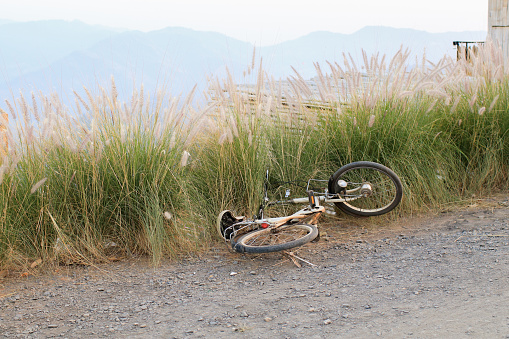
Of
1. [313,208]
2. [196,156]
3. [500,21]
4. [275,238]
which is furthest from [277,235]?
[500,21]

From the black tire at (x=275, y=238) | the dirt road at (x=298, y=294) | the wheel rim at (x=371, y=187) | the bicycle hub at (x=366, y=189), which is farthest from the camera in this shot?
the wheel rim at (x=371, y=187)

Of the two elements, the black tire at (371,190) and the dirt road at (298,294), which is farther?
the black tire at (371,190)

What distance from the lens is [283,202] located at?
4.13m

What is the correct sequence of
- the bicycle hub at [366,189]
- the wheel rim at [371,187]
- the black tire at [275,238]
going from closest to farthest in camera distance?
the black tire at [275,238], the bicycle hub at [366,189], the wheel rim at [371,187]

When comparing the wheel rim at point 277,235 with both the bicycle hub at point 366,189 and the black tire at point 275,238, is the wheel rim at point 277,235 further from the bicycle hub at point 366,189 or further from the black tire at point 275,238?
the bicycle hub at point 366,189

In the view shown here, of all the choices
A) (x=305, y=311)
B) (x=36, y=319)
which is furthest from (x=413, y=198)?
(x=36, y=319)

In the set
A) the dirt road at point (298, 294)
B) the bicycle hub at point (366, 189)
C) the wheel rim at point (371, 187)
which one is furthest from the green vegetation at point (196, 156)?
the bicycle hub at point (366, 189)

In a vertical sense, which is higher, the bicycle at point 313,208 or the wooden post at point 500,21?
the wooden post at point 500,21

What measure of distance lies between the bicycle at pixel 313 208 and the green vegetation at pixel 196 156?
8.9 inches

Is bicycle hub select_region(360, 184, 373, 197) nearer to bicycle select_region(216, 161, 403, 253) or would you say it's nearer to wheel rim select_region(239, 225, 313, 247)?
bicycle select_region(216, 161, 403, 253)

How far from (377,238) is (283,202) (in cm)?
78

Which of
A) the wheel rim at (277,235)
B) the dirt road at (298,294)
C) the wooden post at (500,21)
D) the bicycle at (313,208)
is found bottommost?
the dirt road at (298,294)

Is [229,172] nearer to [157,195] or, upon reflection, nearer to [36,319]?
[157,195]

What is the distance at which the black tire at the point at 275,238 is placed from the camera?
3.31m
